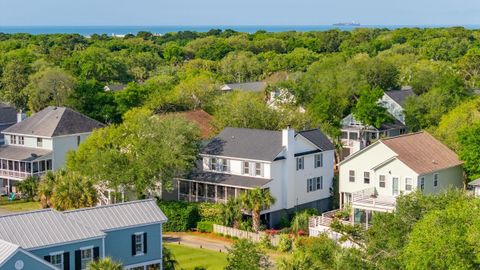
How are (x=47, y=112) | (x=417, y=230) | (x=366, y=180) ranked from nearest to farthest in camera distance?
(x=417, y=230) → (x=366, y=180) → (x=47, y=112)

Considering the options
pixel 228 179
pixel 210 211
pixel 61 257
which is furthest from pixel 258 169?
pixel 61 257

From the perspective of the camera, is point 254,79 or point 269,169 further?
point 254,79

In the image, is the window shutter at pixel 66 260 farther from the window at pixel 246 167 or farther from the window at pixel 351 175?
the window at pixel 351 175

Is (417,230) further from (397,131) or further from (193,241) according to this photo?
(397,131)

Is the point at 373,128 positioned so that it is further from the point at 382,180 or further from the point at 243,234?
the point at 243,234

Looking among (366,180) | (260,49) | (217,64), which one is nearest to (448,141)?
(366,180)

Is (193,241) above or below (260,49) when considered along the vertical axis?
below
